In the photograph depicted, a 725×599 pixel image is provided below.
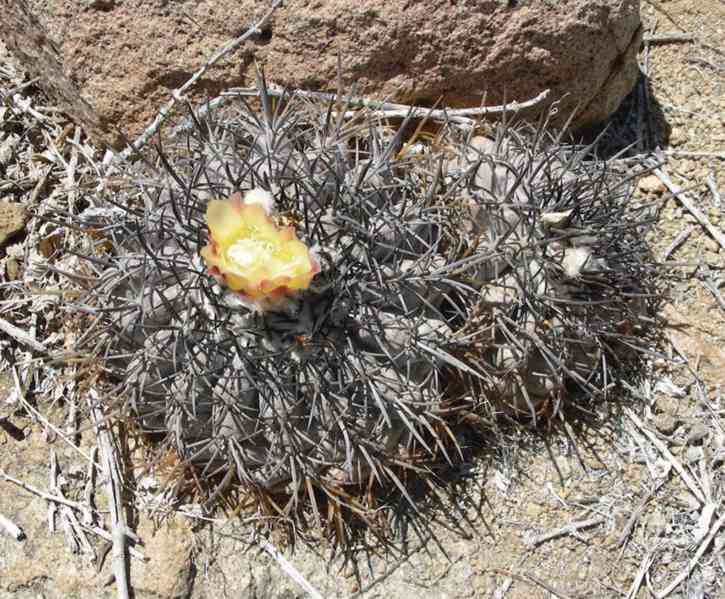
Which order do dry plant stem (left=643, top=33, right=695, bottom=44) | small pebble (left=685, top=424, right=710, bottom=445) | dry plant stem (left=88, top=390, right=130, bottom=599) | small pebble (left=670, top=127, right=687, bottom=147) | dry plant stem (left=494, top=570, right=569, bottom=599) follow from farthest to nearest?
1. dry plant stem (left=643, top=33, right=695, bottom=44)
2. small pebble (left=670, top=127, right=687, bottom=147)
3. small pebble (left=685, top=424, right=710, bottom=445)
4. dry plant stem (left=494, top=570, right=569, bottom=599)
5. dry plant stem (left=88, top=390, right=130, bottom=599)

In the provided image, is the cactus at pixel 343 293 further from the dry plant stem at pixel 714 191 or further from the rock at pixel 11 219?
the dry plant stem at pixel 714 191

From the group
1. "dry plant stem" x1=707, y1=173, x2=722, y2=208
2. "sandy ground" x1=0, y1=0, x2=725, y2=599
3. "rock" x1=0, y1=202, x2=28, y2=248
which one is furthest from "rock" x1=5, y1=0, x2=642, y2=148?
"sandy ground" x1=0, y1=0, x2=725, y2=599

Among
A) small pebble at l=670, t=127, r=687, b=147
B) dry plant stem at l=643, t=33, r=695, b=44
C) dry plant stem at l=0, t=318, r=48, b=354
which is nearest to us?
dry plant stem at l=0, t=318, r=48, b=354

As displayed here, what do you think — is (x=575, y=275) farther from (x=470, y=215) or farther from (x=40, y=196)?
(x=40, y=196)

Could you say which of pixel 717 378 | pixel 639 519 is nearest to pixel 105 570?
pixel 639 519

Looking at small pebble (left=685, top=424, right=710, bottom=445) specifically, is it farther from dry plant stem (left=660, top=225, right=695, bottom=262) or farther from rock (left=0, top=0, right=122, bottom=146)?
rock (left=0, top=0, right=122, bottom=146)

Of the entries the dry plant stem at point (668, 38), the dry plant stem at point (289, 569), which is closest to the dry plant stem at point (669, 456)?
the dry plant stem at point (289, 569)
